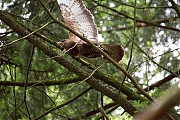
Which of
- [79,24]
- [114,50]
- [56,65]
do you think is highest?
[56,65]

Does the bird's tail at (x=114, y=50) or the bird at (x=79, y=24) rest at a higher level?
the bird at (x=79, y=24)

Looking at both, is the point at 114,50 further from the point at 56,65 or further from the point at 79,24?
the point at 56,65

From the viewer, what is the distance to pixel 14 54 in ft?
11.0

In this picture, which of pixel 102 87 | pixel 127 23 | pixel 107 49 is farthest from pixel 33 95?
pixel 127 23

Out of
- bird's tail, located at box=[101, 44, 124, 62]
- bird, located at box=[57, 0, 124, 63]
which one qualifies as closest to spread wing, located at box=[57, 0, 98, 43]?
bird, located at box=[57, 0, 124, 63]

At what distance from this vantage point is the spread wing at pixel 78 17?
1976 millimetres

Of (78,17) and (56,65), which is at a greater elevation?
(56,65)

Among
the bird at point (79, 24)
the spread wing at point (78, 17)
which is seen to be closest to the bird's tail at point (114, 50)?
the bird at point (79, 24)

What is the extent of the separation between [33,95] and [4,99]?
1.83 feet

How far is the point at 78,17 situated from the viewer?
2.00 metres

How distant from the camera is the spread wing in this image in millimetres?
1976

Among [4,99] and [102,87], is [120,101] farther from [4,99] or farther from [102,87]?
[4,99]

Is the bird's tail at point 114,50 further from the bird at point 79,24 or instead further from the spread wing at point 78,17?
the spread wing at point 78,17

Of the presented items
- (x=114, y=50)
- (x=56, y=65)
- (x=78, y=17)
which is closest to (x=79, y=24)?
(x=78, y=17)
